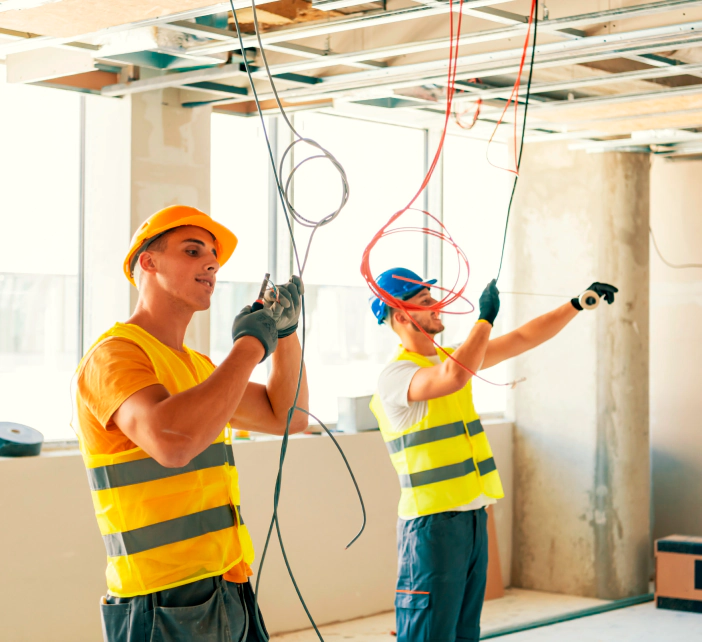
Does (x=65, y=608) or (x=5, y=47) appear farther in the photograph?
(x=65, y=608)

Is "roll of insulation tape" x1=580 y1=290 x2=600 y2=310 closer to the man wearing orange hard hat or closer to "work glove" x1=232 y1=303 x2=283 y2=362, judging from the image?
the man wearing orange hard hat

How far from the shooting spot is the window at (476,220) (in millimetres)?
5914

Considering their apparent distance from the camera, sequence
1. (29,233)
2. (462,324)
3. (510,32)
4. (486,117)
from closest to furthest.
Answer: (510,32)
(29,233)
(486,117)
(462,324)

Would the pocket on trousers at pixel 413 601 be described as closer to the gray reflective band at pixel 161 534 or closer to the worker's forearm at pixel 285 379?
the worker's forearm at pixel 285 379

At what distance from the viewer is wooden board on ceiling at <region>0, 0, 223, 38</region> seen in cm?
266

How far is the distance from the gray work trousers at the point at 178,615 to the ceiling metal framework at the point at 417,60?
155 cm

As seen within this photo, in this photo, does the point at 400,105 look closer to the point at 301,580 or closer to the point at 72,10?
the point at 72,10

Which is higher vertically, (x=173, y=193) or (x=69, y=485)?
(x=173, y=193)

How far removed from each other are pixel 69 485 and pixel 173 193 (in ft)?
4.27

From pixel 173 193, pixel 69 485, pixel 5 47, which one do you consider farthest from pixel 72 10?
pixel 69 485

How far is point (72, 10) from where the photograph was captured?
8.92 ft

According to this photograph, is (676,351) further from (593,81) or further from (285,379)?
(285,379)

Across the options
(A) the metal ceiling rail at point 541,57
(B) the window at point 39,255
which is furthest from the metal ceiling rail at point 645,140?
(B) the window at point 39,255

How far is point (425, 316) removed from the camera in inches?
128
